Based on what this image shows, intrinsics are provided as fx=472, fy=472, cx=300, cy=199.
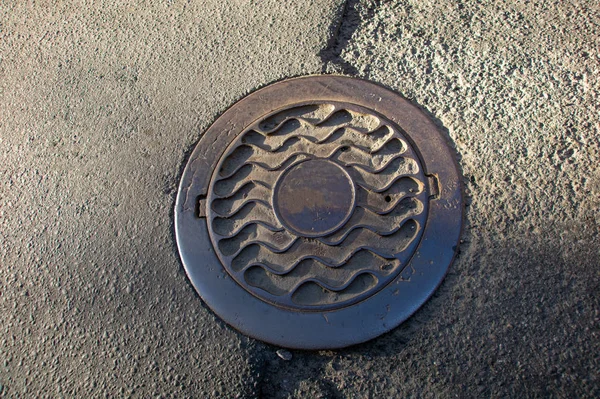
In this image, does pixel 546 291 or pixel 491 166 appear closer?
pixel 546 291

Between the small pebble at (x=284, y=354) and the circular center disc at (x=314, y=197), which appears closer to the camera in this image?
the small pebble at (x=284, y=354)

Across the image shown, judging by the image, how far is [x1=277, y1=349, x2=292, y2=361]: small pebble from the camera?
1.42m

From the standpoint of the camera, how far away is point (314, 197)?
156 cm

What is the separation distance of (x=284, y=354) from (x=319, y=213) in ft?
1.48

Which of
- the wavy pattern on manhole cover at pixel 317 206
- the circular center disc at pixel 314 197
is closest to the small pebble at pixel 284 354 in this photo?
the wavy pattern on manhole cover at pixel 317 206

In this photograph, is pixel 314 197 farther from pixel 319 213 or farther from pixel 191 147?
pixel 191 147

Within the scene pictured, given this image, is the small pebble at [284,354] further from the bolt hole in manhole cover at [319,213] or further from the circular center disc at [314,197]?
the circular center disc at [314,197]

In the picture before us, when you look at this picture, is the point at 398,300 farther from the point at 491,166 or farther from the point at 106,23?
the point at 106,23

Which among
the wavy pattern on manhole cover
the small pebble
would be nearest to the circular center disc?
the wavy pattern on manhole cover

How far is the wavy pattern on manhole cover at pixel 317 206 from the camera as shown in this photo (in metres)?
1.47

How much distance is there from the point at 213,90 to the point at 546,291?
135cm

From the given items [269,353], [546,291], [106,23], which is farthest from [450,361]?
[106,23]

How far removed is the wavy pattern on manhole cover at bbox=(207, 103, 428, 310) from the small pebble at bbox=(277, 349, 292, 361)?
Result: 136mm

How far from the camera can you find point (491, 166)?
5.17ft
